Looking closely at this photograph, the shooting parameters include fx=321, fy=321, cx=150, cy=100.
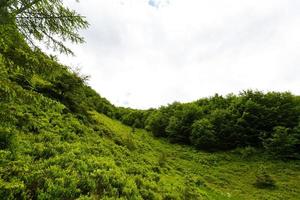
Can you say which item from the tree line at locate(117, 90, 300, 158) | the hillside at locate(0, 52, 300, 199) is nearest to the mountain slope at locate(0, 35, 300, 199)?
the hillside at locate(0, 52, 300, 199)

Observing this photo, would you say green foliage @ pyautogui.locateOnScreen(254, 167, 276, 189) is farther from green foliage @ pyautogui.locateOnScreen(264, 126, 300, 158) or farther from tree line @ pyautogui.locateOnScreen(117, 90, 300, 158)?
tree line @ pyautogui.locateOnScreen(117, 90, 300, 158)

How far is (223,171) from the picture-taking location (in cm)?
3155

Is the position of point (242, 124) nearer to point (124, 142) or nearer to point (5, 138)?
point (124, 142)

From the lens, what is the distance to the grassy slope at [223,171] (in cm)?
2424

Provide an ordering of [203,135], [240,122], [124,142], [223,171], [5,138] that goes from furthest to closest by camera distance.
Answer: [240,122] < [203,135] < [223,171] < [124,142] < [5,138]

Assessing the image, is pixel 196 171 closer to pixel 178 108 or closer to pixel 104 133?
pixel 104 133

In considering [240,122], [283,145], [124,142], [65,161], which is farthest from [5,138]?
[240,122]

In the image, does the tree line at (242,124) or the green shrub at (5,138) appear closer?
the green shrub at (5,138)

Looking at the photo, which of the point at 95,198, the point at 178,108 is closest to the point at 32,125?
the point at 95,198

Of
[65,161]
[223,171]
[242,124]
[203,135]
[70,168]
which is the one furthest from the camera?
[242,124]

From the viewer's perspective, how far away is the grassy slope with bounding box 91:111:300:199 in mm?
24241

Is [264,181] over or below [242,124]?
below

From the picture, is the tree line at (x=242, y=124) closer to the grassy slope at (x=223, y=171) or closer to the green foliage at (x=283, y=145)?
the green foliage at (x=283, y=145)

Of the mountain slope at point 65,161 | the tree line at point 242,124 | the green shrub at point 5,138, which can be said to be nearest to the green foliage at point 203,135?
the tree line at point 242,124
